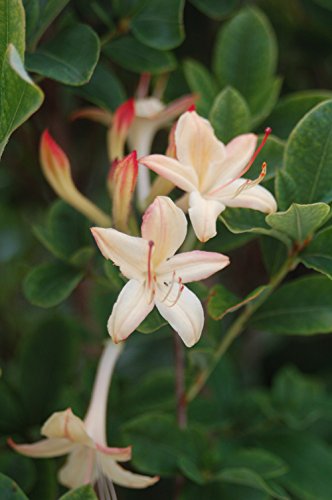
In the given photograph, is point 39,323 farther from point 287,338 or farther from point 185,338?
point 287,338

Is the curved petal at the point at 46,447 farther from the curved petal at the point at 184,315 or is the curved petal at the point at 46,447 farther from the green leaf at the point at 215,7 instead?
the green leaf at the point at 215,7

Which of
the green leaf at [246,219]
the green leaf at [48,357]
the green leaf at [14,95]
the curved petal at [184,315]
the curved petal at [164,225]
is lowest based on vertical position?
the green leaf at [48,357]

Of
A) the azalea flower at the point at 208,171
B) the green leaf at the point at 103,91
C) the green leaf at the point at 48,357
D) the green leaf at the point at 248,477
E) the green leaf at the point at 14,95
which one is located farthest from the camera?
the green leaf at the point at 48,357

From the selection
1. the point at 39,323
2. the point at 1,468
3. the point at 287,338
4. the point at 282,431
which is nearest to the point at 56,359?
the point at 39,323

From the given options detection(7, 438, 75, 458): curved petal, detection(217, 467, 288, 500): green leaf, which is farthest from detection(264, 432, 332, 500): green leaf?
detection(7, 438, 75, 458): curved petal

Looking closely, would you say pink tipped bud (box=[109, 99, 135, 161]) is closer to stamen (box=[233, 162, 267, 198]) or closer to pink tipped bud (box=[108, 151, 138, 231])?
pink tipped bud (box=[108, 151, 138, 231])

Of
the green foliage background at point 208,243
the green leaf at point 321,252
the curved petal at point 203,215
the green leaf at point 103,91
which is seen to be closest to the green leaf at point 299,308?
the green foliage background at point 208,243
